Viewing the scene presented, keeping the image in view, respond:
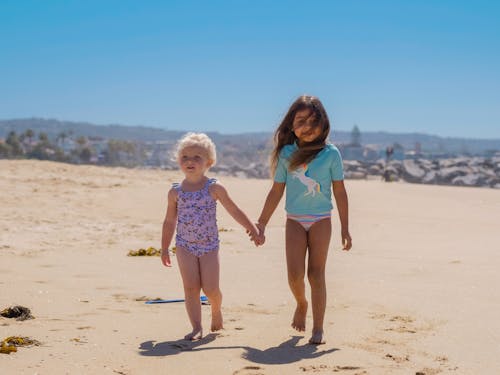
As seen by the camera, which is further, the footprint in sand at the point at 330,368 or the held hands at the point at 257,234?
the held hands at the point at 257,234

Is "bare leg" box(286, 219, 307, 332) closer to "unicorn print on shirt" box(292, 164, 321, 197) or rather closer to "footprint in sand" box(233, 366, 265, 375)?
"unicorn print on shirt" box(292, 164, 321, 197)

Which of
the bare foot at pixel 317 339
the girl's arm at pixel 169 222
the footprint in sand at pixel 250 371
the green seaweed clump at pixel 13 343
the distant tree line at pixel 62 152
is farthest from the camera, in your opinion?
the distant tree line at pixel 62 152

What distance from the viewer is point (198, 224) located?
434 centimetres

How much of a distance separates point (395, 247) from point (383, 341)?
542 cm

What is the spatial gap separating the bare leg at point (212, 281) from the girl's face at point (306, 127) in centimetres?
95

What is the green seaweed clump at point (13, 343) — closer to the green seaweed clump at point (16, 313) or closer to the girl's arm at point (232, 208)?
the green seaweed clump at point (16, 313)

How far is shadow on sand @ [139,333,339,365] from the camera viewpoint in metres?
3.66

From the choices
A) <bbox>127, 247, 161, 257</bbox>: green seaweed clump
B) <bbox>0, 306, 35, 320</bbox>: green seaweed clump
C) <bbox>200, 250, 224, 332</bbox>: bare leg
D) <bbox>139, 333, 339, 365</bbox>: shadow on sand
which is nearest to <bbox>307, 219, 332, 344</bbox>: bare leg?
<bbox>139, 333, 339, 365</bbox>: shadow on sand

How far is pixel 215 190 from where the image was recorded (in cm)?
434

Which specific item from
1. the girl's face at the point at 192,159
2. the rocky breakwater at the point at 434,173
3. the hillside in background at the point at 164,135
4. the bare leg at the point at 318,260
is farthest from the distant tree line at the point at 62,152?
the hillside in background at the point at 164,135

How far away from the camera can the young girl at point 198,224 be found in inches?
171

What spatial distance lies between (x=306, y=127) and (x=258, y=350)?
4.73 ft

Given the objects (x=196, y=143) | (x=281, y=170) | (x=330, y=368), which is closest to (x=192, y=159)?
(x=196, y=143)

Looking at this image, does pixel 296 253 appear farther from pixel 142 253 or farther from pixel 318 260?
pixel 142 253
